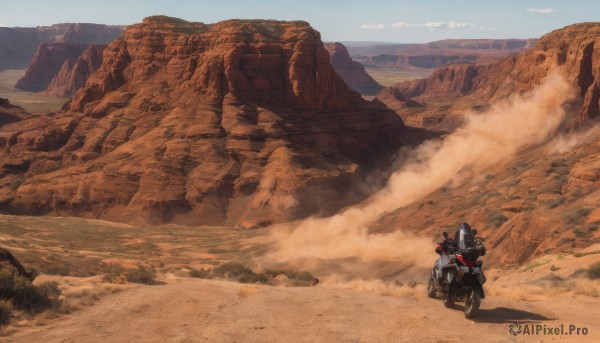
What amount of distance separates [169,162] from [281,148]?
1283 cm

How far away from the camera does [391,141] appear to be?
286 ft

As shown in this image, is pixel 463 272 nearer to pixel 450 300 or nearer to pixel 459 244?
pixel 459 244

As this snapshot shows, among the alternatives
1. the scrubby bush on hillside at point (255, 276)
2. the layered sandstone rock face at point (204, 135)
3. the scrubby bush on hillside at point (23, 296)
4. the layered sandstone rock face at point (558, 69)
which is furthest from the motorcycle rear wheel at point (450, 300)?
the layered sandstone rock face at point (204, 135)

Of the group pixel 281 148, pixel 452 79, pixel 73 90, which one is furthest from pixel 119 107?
pixel 452 79

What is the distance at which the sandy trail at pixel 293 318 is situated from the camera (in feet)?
36.8

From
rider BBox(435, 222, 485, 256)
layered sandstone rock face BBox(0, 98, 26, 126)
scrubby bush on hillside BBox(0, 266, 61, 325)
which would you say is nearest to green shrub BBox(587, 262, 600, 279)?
rider BBox(435, 222, 485, 256)

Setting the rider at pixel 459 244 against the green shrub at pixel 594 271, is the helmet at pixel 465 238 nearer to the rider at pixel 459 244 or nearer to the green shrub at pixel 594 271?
the rider at pixel 459 244

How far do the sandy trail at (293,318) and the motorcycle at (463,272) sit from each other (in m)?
0.37

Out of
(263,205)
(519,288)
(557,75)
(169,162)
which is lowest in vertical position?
(263,205)

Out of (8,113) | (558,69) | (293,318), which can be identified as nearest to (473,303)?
(293,318)

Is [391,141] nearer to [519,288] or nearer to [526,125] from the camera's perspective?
[526,125]

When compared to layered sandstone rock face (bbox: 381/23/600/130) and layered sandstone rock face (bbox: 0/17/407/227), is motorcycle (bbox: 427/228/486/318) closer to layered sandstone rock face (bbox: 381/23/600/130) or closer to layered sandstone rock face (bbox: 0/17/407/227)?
layered sandstone rock face (bbox: 381/23/600/130)

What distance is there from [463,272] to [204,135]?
192 feet

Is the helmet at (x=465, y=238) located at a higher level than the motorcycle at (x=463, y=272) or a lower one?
higher
